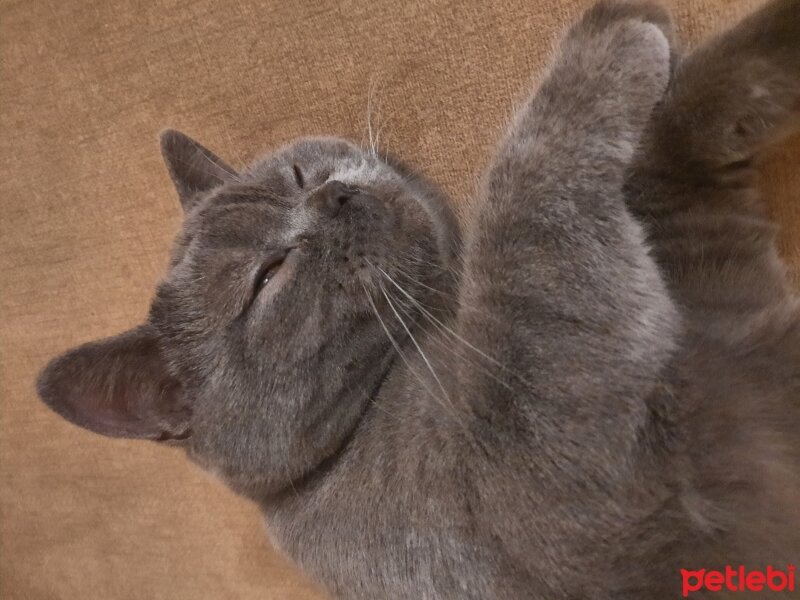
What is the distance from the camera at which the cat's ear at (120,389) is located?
36.0 inches

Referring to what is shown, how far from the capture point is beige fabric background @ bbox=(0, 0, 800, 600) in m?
1.11

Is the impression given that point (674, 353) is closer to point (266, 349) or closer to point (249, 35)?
point (266, 349)

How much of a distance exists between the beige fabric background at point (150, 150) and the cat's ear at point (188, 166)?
7.1 inches

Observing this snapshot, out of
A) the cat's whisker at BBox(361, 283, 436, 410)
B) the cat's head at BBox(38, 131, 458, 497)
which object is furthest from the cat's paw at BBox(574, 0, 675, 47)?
the cat's whisker at BBox(361, 283, 436, 410)

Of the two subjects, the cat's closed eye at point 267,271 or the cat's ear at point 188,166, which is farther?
the cat's ear at point 188,166

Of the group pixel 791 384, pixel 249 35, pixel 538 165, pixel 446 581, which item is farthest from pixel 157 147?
pixel 791 384

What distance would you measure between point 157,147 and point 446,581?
1104mm

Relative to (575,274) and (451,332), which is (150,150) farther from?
(575,274)

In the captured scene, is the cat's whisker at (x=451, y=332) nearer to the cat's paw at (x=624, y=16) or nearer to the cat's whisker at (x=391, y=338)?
the cat's whisker at (x=391, y=338)

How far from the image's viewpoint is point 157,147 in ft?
4.83

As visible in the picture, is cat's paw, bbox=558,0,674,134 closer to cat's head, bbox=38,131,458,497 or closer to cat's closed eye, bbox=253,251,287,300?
cat's head, bbox=38,131,458,497

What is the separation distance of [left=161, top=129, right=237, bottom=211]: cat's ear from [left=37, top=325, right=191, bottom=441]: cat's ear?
29 centimetres

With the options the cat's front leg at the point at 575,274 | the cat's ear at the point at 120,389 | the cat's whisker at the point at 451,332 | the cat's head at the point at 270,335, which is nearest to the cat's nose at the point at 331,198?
the cat's head at the point at 270,335

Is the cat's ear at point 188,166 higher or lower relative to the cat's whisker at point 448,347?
higher
